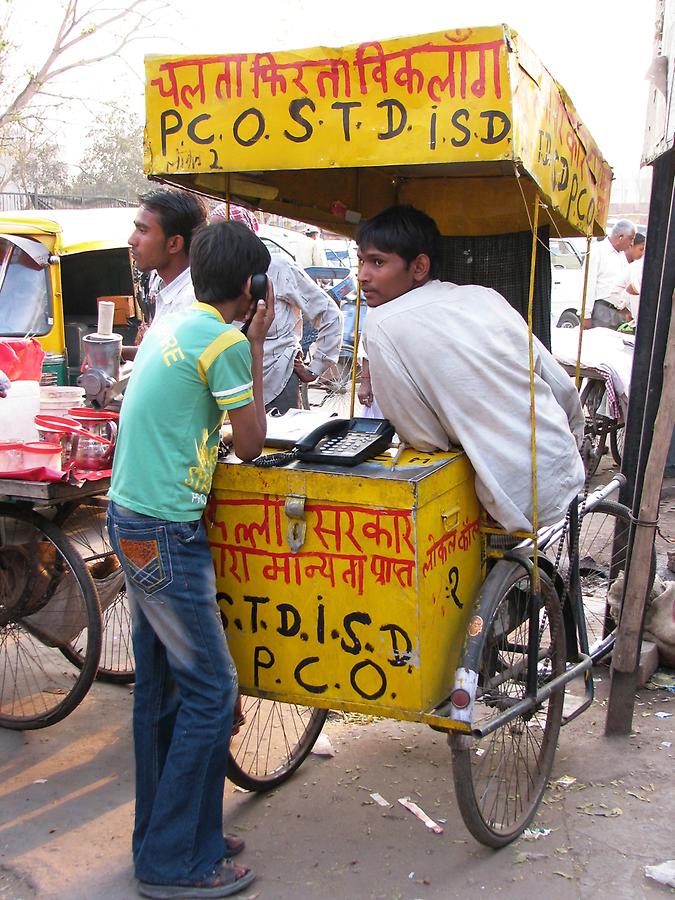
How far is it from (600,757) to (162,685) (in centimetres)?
167

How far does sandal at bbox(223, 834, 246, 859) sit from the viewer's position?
2.69 m

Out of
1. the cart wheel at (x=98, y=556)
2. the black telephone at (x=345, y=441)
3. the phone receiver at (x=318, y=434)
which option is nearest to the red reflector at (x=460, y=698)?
the black telephone at (x=345, y=441)

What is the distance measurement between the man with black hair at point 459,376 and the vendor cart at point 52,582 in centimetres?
131

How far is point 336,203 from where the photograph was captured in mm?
3738

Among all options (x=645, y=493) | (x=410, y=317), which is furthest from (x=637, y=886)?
(x=410, y=317)

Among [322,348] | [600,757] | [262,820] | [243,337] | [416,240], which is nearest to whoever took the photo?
[243,337]

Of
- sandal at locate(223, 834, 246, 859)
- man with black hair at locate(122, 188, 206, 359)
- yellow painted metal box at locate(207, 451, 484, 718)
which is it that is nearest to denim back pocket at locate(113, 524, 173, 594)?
yellow painted metal box at locate(207, 451, 484, 718)

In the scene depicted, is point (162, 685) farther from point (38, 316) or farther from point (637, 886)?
point (38, 316)

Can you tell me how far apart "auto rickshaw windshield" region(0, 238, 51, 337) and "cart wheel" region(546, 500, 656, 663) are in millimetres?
3964

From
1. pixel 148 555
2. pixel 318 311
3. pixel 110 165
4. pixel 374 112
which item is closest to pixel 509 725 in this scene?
pixel 148 555

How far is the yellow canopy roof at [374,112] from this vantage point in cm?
220

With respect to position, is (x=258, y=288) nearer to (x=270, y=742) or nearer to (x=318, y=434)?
(x=318, y=434)

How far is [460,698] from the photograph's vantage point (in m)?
2.38

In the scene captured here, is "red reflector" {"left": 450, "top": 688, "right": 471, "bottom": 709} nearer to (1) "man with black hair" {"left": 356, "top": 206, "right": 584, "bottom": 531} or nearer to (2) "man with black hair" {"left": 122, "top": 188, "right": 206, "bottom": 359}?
(1) "man with black hair" {"left": 356, "top": 206, "right": 584, "bottom": 531}
